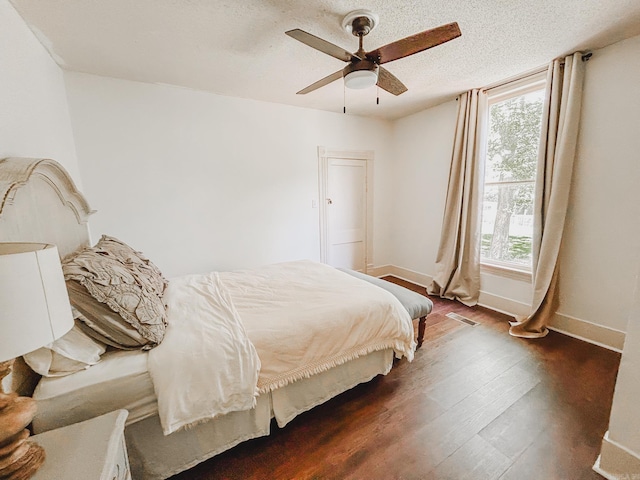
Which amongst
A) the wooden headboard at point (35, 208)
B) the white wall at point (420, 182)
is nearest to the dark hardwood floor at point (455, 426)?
the wooden headboard at point (35, 208)

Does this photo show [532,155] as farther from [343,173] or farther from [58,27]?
[58,27]

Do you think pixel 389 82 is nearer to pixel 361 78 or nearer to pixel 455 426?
pixel 361 78

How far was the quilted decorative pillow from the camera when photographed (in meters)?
1.15

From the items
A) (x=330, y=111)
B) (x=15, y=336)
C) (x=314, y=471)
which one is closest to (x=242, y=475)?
(x=314, y=471)

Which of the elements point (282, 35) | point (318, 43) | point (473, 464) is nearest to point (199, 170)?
point (282, 35)

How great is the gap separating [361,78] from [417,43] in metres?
0.38

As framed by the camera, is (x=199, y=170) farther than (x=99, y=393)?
Yes

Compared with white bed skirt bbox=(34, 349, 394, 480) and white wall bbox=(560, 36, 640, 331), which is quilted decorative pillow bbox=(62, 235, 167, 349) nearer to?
white bed skirt bbox=(34, 349, 394, 480)

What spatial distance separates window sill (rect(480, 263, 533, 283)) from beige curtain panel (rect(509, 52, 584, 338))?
221mm

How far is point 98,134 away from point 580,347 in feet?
16.1

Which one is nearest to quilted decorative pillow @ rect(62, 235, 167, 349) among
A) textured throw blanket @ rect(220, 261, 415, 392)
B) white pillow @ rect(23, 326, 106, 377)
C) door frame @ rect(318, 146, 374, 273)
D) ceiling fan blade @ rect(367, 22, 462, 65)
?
white pillow @ rect(23, 326, 106, 377)

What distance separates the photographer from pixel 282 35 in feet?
6.14

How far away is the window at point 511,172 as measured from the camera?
2.73 metres

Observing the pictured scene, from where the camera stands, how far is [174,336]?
1.33 meters
